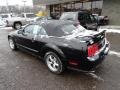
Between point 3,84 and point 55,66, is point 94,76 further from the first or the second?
point 3,84

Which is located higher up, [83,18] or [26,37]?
[83,18]

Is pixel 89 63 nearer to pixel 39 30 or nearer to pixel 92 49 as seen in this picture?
pixel 92 49

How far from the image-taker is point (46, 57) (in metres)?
4.90

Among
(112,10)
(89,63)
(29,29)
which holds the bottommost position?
(89,63)

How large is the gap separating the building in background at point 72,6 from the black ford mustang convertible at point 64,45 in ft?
39.0

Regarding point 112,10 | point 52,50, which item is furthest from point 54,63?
point 112,10

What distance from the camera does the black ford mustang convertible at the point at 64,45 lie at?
401 centimetres

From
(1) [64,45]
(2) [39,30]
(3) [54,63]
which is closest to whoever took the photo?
(1) [64,45]

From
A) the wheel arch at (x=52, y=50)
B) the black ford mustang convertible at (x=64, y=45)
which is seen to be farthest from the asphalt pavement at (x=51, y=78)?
the wheel arch at (x=52, y=50)

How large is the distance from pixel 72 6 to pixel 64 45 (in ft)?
53.8

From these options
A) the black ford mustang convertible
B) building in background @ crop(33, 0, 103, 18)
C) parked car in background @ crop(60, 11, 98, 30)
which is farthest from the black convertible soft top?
building in background @ crop(33, 0, 103, 18)

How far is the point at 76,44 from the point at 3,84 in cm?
220

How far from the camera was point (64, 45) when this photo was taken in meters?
4.29

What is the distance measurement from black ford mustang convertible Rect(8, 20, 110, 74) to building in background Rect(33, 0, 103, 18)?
11.9 meters
